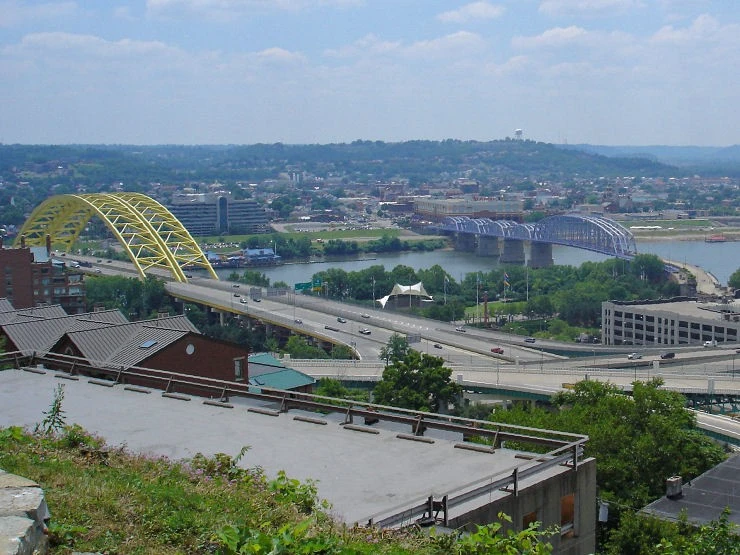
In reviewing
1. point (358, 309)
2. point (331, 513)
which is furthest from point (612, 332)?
point (331, 513)

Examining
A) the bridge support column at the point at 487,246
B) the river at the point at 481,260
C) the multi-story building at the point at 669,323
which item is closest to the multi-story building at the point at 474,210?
the river at the point at 481,260

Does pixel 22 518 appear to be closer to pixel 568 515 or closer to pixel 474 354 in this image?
pixel 568 515

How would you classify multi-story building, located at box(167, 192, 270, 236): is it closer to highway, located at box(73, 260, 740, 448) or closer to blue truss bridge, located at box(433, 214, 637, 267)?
blue truss bridge, located at box(433, 214, 637, 267)

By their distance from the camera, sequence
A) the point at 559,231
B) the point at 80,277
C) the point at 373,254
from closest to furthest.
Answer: the point at 80,277
the point at 559,231
the point at 373,254

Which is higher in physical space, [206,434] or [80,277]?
[206,434]

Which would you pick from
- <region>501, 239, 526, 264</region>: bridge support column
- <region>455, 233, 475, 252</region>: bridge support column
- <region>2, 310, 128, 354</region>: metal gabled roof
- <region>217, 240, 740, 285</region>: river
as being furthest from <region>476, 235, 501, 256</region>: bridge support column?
<region>2, 310, 128, 354</region>: metal gabled roof

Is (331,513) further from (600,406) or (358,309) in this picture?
(358,309)
